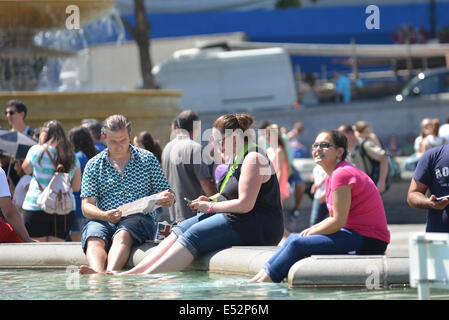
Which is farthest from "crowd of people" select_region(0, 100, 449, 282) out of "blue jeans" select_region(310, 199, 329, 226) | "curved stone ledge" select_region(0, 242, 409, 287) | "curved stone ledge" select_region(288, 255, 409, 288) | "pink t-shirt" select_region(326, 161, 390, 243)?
"blue jeans" select_region(310, 199, 329, 226)

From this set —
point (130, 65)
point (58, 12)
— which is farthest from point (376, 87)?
point (58, 12)

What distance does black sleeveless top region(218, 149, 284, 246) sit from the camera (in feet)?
26.1

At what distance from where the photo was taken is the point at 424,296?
5.55m

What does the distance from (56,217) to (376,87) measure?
23949 millimetres

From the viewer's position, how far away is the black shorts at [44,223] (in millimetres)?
9500

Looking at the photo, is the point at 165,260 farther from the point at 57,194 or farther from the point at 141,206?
the point at 57,194

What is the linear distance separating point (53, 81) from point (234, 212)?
10.7m

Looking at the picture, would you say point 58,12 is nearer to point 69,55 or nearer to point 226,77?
point 69,55

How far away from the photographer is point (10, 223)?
8680 mm

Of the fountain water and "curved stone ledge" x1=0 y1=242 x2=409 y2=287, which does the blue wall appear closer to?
the fountain water

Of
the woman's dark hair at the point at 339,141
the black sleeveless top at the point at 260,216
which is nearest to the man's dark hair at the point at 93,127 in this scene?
the black sleeveless top at the point at 260,216

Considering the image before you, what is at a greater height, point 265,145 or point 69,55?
point 69,55

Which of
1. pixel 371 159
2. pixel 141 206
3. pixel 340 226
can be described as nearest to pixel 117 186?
pixel 141 206

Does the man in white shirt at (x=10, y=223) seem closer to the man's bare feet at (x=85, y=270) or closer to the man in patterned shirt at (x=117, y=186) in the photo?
the man in patterned shirt at (x=117, y=186)
